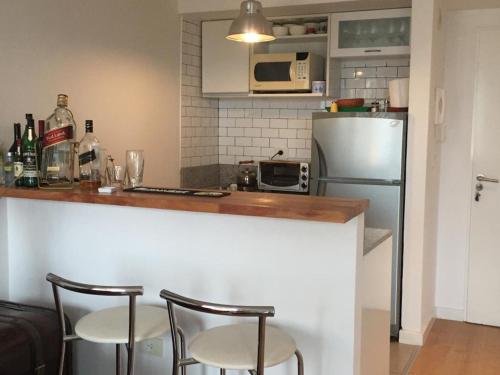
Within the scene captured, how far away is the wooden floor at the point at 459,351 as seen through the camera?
3.65m

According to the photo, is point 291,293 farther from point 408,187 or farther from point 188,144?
point 188,144

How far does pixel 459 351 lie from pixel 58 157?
9.22 ft

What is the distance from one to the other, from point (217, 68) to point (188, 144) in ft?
2.13

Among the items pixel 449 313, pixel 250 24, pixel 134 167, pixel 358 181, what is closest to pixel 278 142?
pixel 358 181

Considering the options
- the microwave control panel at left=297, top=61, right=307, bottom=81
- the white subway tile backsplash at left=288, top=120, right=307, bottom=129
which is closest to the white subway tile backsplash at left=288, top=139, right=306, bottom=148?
the white subway tile backsplash at left=288, top=120, right=307, bottom=129

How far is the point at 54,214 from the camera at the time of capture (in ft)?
9.59

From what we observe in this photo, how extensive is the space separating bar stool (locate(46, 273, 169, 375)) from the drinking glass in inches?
25.9

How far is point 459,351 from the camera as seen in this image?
155 inches

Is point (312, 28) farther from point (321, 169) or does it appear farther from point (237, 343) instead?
point (237, 343)

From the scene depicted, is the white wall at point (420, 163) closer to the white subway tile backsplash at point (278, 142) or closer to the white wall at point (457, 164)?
the white wall at point (457, 164)


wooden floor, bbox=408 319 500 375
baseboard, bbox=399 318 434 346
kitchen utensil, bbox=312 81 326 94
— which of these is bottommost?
wooden floor, bbox=408 319 500 375

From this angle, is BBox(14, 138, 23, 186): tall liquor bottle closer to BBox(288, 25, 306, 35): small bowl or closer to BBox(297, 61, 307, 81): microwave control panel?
BBox(297, 61, 307, 81): microwave control panel

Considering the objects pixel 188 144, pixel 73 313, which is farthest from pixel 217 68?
pixel 73 313

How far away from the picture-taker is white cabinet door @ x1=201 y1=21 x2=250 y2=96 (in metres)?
4.72
